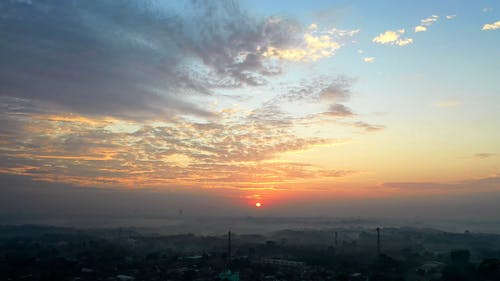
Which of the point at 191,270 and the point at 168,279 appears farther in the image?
the point at 191,270

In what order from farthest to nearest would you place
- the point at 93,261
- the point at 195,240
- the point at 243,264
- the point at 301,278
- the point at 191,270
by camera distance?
the point at 195,240 < the point at 93,261 < the point at 243,264 < the point at 191,270 < the point at 301,278

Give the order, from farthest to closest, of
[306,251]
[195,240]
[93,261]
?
1. [195,240]
2. [306,251]
3. [93,261]

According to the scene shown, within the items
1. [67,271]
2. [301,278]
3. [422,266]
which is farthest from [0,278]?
[422,266]

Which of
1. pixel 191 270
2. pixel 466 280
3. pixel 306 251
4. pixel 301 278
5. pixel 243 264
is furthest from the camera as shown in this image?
pixel 306 251

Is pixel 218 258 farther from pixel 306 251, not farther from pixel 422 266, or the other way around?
pixel 422 266

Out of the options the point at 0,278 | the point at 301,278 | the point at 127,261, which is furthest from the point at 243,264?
the point at 0,278

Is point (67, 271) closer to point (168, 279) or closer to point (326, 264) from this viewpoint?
point (168, 279)

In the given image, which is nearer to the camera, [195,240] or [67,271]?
[67,271]

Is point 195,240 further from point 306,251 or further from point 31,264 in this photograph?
point 31,264

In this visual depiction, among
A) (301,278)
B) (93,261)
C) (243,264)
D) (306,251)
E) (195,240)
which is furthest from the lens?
(195,240)
